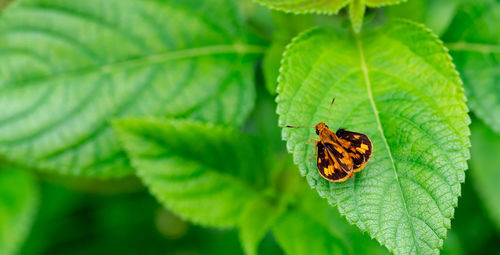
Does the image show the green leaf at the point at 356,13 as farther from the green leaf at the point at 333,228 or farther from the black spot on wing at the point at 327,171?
the green leaf at the point at 333,228

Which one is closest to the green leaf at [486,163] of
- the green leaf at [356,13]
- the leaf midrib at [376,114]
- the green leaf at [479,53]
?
the green leaf at [479,53]

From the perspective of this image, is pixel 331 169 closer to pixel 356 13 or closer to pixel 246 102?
pixel 356 13

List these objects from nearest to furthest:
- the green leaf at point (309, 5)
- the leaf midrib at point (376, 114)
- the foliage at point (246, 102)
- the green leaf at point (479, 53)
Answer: the leaf midrib at point (376, 114) < the foliage at point (246, 102) < the green leaf at point (309, 5) < the green leaf at point (479, 53)

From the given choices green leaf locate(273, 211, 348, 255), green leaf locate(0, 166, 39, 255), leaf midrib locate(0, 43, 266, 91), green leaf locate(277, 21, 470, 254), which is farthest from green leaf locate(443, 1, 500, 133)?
green leaf locate(0, 166, 39, 255)

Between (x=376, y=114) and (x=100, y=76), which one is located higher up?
(x=376, y=114)

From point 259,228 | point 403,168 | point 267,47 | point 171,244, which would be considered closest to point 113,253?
point 171,244

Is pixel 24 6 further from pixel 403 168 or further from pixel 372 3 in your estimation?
pixel 403 168

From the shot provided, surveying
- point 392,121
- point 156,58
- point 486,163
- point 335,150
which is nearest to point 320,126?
point 335,150
